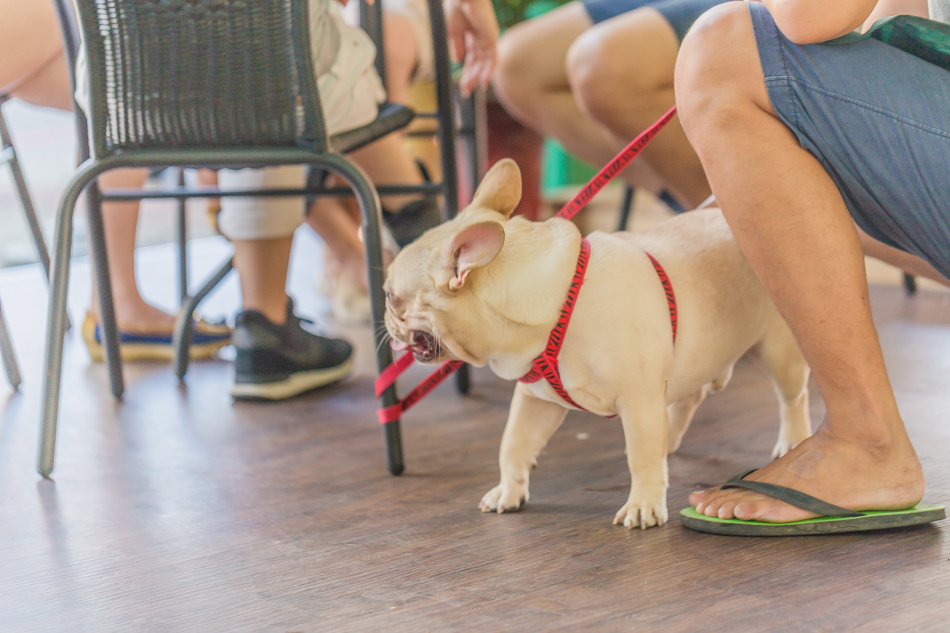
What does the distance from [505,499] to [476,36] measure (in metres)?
1.14

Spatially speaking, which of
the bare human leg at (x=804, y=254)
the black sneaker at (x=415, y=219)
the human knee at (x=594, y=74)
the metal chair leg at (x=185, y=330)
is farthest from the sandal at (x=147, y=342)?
the bare human leg at (x=804, y=254)

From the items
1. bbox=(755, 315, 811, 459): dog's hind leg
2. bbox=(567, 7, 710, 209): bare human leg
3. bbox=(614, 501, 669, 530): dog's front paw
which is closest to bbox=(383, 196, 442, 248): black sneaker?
bbox=(567, 7, 710, 209): bare human leg

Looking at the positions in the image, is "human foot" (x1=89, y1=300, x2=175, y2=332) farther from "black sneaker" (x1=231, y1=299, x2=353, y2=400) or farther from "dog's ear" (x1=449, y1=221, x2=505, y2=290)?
"dog's ear" (x1=449, y1=221, x2=505, y2=290)

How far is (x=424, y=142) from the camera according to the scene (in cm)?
356

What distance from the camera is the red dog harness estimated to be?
1.13 metres

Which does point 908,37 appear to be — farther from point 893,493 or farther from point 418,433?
point 418,433

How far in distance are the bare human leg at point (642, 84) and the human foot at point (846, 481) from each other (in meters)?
1.05

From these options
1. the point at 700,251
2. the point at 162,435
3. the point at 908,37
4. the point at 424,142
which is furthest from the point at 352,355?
the point at 424,142

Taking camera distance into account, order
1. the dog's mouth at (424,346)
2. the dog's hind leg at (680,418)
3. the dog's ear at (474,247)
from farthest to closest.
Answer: the dog's hind leg at (680,418) < the dog's mouth at (424,346) < the dog's ear at (474,247)

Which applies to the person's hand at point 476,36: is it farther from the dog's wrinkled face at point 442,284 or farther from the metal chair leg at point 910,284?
the metal chair leg at point 910,284

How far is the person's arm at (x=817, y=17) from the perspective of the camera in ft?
3.21

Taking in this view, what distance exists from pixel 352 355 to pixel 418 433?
18.3 inches

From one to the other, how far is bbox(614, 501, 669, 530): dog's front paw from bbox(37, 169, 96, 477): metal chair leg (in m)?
0.87

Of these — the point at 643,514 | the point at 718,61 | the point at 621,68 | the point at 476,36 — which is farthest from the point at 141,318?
the point at 718,61
